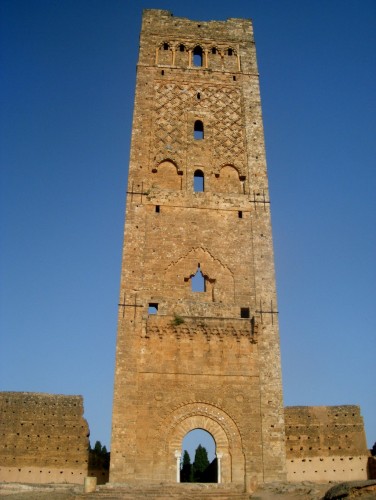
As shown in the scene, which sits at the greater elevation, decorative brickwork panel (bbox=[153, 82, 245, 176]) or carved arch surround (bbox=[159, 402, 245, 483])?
decorative brickwork panel (bbox=[153, 82, 245, 176])

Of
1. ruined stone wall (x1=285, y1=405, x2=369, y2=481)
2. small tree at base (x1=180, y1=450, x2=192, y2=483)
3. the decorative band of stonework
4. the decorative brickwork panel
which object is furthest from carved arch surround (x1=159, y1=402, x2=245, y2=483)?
small tree at base (x1=180, y1=450, x2=192, y2=483)

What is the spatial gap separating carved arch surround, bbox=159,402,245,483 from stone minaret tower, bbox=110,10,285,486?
3cm

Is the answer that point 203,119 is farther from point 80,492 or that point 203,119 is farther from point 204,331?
point 80,492

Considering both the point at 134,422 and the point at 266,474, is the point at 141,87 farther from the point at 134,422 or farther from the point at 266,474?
the point at 266,474

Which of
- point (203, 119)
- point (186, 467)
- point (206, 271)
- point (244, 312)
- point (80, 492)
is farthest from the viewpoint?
point (186, 467)

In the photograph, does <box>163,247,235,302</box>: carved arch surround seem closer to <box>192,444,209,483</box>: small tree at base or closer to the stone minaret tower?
the stone minaret tower

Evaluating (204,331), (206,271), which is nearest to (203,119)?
(206,271)

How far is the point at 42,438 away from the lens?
1683 centimetres

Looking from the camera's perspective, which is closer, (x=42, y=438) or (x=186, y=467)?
(x=42, y=438)

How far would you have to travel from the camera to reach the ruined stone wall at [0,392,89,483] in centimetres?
1644

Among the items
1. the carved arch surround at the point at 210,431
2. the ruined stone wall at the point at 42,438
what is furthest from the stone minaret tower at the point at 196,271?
the ruined stone wall at the point at 42,438

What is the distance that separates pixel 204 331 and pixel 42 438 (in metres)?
6.20

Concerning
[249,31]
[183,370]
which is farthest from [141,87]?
[183,370]

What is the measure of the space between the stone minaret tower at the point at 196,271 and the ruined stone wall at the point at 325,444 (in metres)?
1.99
